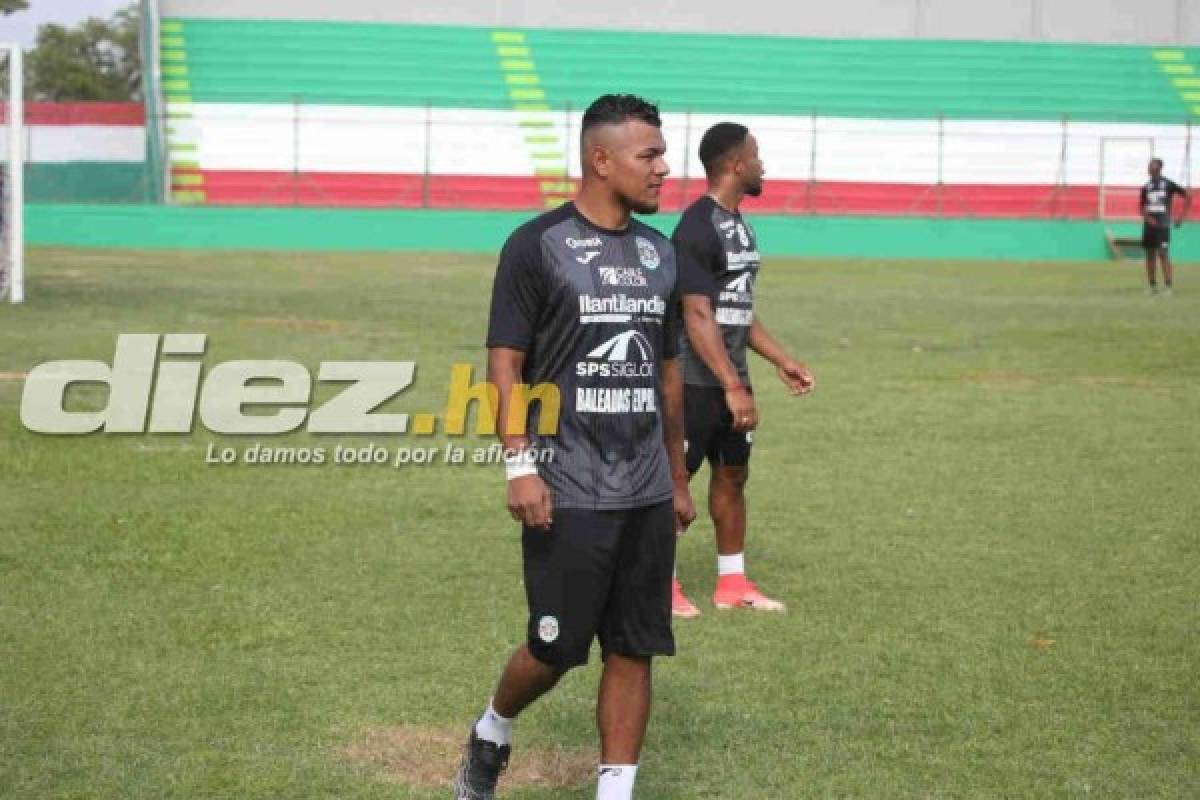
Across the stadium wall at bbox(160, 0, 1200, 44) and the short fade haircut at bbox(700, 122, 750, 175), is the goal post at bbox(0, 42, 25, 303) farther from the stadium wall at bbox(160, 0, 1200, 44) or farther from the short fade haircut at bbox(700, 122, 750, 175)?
the stadium wall at bbox(160, 0, 1200, 44)

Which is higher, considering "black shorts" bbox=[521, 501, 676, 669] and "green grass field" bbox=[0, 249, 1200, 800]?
"black shorts" bbox=[521, 501, 676, 669]

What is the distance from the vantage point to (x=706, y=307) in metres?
8.51

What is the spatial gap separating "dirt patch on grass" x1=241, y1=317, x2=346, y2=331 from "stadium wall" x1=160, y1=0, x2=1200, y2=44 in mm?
31193

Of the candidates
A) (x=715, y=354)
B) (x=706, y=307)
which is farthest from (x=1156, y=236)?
(x=715, y=354)

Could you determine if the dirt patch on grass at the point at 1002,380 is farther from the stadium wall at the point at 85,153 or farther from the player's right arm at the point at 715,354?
the stadium wall at the point at 85,153

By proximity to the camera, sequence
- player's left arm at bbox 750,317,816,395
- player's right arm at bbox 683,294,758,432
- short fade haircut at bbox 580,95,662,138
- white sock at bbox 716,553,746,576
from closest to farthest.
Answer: short fade haircut at bbox 580,95,662,138, player's right arm at bbox 683,294,758,432, player's left arm at bbox 750,317,816,395, white sock at bbox 716,553,746,576

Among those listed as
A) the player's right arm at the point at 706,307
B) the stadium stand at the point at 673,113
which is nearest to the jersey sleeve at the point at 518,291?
the player's right arm at the point at 706,307

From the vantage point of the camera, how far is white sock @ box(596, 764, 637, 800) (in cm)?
571

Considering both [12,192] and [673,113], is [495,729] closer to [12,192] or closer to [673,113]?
[12,192]

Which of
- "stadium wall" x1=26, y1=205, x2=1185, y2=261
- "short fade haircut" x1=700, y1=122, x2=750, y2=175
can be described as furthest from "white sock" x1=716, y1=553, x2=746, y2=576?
"stadium wall" x1=26, y1=205, x2=1185, y2=261

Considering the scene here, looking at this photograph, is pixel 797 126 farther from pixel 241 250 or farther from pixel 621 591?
pixel 621 591

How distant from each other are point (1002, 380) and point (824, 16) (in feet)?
125

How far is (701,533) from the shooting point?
11.3m

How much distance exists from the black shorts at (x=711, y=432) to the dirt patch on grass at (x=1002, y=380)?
382 inches
